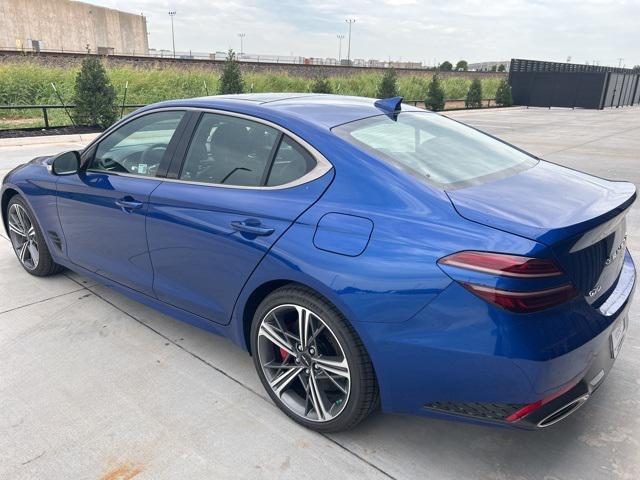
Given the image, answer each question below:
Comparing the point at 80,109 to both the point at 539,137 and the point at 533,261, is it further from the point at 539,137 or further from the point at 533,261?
the point at 533,261

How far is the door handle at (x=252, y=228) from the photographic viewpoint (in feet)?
8.00

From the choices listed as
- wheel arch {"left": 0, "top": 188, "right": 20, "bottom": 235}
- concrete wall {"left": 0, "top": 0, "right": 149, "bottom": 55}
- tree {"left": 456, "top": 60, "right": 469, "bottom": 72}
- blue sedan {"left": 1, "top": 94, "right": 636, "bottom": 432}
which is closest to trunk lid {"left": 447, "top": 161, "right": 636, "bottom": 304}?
blue sedan {"left": 1, "top": 94, "right": 636, "bottom": 432}

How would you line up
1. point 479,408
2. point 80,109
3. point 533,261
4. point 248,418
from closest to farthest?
point 533,261 → point 479,408 → point 248,418 → point 80,109

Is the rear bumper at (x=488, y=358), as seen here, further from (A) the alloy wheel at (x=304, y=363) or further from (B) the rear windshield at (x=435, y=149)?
(B) the rear windshield at (x=435, y=149)

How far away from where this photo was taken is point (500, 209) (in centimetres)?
207

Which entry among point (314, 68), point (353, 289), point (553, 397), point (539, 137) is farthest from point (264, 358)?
point (314, 68)

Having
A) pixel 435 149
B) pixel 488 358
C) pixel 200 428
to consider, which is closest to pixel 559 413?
pixel 488 358

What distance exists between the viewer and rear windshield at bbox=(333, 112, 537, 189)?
2410 mm

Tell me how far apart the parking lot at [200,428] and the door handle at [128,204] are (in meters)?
0.88

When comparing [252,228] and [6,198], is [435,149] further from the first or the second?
[6,198]

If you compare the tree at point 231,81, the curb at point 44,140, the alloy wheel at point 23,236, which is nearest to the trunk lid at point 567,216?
the alloy wheel at point 23,236

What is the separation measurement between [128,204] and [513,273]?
7.48 feet

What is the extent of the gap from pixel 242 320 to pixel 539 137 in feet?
49.3

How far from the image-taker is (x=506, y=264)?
186 centimetres
